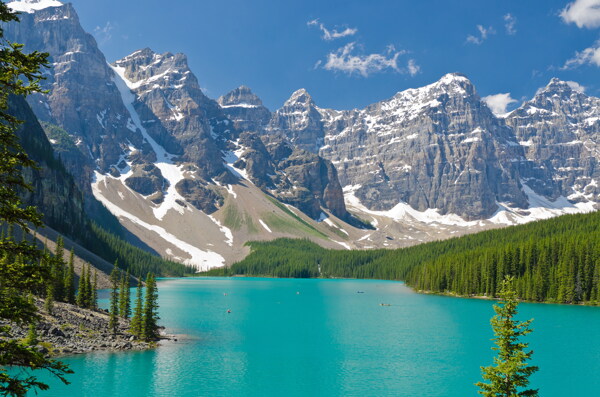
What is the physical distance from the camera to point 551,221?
561 ft

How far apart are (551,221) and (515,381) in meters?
173

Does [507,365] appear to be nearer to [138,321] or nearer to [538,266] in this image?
[138,321]

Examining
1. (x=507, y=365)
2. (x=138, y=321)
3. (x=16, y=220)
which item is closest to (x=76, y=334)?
(x=138, y=321)

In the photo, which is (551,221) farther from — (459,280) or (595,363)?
(595,363)

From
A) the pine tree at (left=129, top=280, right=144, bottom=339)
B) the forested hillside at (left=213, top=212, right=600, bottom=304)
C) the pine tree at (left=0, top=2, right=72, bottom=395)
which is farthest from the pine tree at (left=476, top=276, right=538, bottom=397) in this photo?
the forested hillside at (left=213, top=212, right=600, bottom=304)

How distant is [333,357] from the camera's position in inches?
2372

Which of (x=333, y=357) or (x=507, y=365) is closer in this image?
(x=507, y=365)

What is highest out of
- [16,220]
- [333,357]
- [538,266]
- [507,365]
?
[16,220]

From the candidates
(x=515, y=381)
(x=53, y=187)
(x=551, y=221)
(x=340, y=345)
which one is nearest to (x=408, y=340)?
(x=340, y=345)

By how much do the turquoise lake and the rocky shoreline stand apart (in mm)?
2629

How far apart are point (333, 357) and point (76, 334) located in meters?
32.9

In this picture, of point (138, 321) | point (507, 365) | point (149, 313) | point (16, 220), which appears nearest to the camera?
point (16, 220)

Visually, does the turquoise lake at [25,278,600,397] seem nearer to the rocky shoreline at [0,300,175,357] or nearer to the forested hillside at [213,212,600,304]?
the rocky shoreline at [0,300,175,357]

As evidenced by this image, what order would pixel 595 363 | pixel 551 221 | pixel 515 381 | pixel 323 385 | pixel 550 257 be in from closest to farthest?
pixel 515 381 → pixel 323 385 → pixel 595 363 → pixel 550 257 → pixel 551 221
